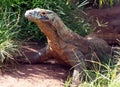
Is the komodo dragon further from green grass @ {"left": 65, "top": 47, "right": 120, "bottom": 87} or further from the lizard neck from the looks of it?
green grass @ {"left": 65, "top": 47, "right": 120, "bottom": 87}

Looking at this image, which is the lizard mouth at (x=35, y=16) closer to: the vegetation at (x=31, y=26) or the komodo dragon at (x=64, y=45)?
the komodo dragon at (x=64, y=45)

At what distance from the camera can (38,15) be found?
5.60 meters

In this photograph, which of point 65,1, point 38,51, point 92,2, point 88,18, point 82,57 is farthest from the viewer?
point 92,2

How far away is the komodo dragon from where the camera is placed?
5.66 meters

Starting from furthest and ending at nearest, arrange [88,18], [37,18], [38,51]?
1. [88,18]
2. [38,51]
3. [37,18]

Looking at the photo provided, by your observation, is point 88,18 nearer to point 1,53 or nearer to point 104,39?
point 104,39

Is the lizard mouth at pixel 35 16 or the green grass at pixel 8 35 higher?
the lizard mouth at pixel 35 16

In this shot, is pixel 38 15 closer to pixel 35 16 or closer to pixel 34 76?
pixel 35 16

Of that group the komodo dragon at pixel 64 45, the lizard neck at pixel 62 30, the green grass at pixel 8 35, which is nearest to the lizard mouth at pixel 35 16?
the komodo dragon at pixel 64 45

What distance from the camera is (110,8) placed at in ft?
32.9

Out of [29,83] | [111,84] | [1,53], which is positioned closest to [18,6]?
[1,53]

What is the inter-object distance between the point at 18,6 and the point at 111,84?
2.43 m

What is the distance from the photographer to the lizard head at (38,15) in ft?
18.2

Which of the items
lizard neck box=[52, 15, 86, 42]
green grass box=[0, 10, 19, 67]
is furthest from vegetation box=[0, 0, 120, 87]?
lizard neck box=[52, 15, 86, 42]
